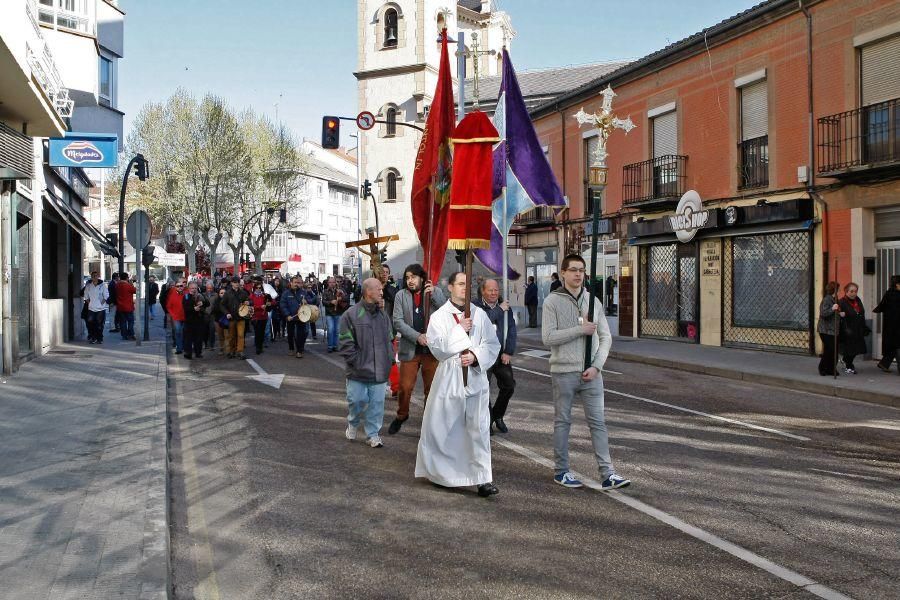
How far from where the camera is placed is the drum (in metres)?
17.8

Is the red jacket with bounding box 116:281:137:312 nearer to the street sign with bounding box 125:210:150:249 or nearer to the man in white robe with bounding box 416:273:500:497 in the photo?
the street sign with bounding box 125:210:150:249

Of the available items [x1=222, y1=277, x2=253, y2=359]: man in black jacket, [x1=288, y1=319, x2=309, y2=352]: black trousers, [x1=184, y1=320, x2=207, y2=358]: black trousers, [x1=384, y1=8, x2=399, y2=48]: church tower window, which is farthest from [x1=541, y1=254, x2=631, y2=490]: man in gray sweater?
[x1=384, y1=8, x2=399, y2=48]: church tower window

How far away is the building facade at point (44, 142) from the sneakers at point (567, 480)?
8231 millimetres

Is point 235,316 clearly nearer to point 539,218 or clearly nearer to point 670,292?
point 670,292

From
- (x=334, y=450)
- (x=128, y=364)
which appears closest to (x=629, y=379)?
(x=334, y=450)

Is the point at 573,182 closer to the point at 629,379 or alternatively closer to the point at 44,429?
the point at 629,379

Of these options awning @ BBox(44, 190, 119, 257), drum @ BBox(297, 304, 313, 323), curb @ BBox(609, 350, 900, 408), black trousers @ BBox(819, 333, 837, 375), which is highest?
awning @ BBox(44, 190, 119, 257)

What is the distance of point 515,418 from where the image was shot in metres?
9.76

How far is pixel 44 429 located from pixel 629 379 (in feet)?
31.0

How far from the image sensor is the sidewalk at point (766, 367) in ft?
40.6

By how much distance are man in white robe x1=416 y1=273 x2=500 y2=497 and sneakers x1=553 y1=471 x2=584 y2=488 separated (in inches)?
22.4

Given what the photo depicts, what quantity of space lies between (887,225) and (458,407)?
13.6 meters

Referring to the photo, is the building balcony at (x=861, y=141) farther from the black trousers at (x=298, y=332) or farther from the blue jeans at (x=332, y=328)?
the black trousers at (x=298, y=332)

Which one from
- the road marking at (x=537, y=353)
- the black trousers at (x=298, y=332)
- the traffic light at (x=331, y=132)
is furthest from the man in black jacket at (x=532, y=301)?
the black trousers at (x=298, y=332)
